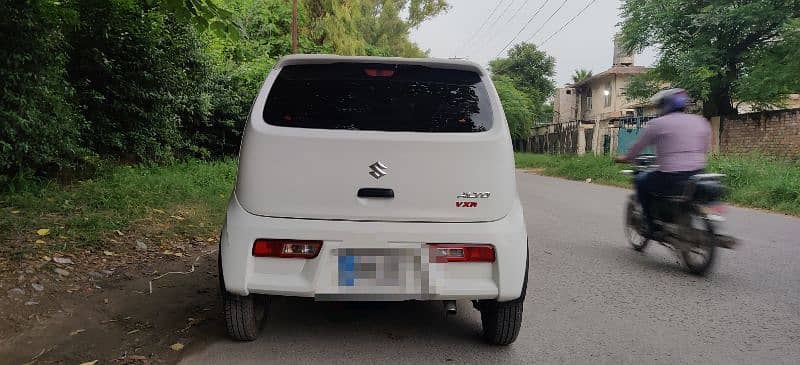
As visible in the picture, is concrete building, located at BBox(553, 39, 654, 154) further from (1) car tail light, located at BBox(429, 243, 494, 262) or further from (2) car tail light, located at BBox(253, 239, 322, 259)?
(2) car tail light, located at BBox(253, 239, 322, 259)

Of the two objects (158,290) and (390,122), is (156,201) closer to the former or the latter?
(158,290)

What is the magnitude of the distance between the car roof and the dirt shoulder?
5.39 feet

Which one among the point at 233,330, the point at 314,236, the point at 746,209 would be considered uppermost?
the point at 314,236

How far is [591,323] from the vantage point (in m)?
3.89

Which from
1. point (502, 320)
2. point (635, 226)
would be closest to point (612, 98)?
point (635, 226)

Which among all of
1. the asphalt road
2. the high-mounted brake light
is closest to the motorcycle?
the asphalt road

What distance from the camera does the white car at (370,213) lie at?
2.99 m

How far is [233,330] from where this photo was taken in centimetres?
334

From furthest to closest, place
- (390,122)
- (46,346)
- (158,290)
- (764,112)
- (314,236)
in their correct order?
(764,112)
(158,290)
(46,346)
(390,122)
(314,236)

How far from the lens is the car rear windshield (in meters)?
3.15

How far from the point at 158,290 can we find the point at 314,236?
218 centimetres

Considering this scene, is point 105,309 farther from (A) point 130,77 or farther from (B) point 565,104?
(B) point 565,104

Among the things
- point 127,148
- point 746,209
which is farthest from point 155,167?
point 746,209

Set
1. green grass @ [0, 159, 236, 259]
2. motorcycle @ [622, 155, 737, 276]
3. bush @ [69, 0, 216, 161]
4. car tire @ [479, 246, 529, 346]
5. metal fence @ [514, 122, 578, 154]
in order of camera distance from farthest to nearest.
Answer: metal fence @ [514, 122, 578, 154] → bush @ [69, 0, 216, 161] → green grass @ [0, 159, 236, 259] → motorcycle @ [622, 155, 737, 276] → car tire @ [479, 246, 529, 346]
